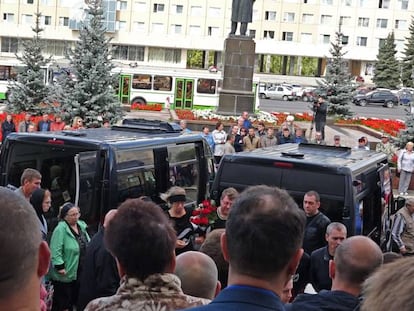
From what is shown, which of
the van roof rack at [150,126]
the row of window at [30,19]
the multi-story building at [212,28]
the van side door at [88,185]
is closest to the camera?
the van side door at [88,185]

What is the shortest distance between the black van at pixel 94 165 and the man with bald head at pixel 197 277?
558 cm

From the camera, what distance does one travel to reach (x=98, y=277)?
616 cm

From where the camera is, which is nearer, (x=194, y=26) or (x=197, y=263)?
(x=197, y=263)

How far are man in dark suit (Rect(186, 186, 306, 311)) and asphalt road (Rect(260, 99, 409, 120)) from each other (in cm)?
5032

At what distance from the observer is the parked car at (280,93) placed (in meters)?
68.1

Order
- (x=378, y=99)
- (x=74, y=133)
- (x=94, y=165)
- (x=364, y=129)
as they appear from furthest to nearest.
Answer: (x=378, y=99), (x=364, y=129), (x=74, y=133), (x=94, y=165)

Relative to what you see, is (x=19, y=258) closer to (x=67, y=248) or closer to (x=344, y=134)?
(x=67, y=248)

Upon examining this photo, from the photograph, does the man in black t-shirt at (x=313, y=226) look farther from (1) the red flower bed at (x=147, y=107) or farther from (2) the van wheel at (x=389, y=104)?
(2) the van wheel at (x=389, y=104)

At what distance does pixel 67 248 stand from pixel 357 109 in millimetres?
55095

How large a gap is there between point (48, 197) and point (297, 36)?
82.7m

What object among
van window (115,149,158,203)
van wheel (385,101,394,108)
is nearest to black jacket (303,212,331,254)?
van window (115,149,158,203)

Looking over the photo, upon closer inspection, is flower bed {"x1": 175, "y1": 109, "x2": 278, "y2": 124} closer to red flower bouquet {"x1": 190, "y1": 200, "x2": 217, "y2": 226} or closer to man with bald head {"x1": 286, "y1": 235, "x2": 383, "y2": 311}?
red flower bouquet {"x1": 190, "y1": 200, "x2": 217, "y2": 226}

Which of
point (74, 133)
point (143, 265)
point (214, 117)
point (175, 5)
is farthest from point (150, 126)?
point (175, 5)

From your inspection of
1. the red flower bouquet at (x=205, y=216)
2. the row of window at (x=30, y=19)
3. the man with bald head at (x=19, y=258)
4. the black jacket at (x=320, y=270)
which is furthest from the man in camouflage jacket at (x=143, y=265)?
the row of window at (x=30, y=19)
